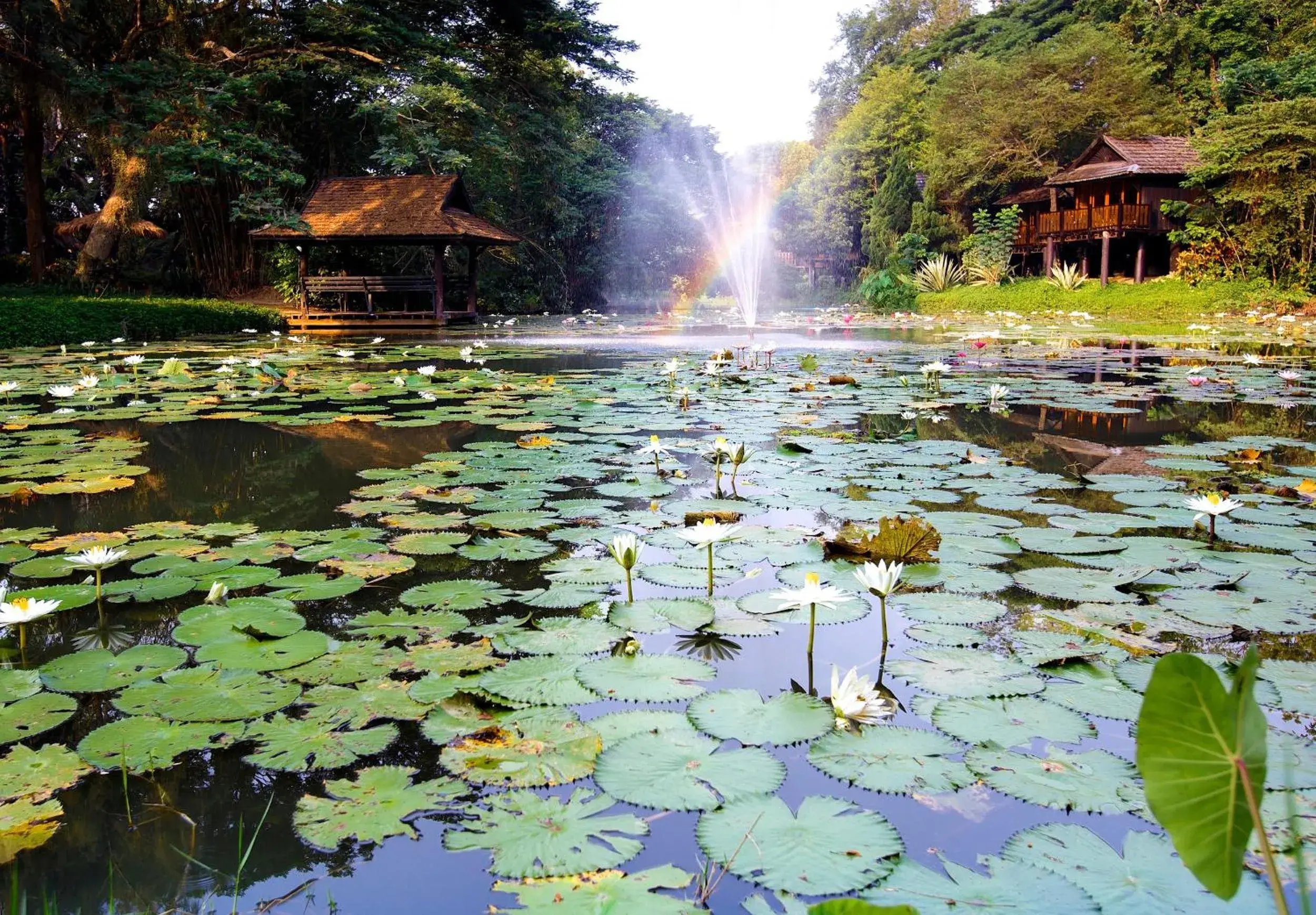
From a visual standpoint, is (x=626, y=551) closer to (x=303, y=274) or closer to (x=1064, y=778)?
(x=1064, y=778)

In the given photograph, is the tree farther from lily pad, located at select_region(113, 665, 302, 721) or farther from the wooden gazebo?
lily pad, located at select_region(113, 665, 302, 721)

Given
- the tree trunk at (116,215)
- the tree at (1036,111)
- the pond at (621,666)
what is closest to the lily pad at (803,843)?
the pond at (621,666)

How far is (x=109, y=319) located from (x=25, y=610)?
10.1 m

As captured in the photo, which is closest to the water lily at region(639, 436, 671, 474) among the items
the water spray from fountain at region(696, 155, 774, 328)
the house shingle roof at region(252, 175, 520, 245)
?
the house shingle roof at region(252, 175, 520, 245)

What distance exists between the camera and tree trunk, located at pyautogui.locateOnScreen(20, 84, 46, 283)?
15.5 meters

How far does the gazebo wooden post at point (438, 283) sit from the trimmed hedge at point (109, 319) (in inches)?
105

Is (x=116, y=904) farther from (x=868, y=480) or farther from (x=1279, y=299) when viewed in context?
(x=1279, y=299)

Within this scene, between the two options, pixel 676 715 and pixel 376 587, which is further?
pixel 376 587

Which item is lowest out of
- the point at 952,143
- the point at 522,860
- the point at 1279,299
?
the point at 522,860

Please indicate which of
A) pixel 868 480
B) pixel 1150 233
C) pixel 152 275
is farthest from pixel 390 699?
pixel 1150 233

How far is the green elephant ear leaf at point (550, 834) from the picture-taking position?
1034 millimetres

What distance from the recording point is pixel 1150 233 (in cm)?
1922

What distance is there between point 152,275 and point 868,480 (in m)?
18.7

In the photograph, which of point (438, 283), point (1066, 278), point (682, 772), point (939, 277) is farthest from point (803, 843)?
point (939, 277)
